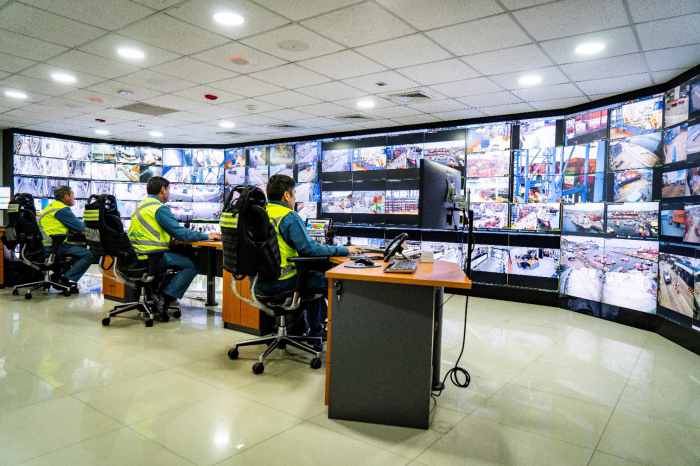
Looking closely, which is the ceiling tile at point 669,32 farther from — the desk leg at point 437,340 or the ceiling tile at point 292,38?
the desk leg at point 437,340

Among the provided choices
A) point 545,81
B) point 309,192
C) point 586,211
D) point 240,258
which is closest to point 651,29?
point 545,81

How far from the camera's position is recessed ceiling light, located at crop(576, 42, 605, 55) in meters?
3.76

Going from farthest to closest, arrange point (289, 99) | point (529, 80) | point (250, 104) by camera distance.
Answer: point (250, 104) < point (289, 99) < point (529, 80)

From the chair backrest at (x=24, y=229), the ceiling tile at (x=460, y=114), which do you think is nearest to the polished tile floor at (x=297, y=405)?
the chair backrest at (x=24, y=229)

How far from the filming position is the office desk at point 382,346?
7.57 feet

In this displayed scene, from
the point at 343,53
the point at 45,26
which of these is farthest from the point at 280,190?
the point at 45,26

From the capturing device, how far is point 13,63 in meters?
4.61

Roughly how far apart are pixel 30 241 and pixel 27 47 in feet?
8.93

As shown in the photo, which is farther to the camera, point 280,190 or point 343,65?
point 343,65

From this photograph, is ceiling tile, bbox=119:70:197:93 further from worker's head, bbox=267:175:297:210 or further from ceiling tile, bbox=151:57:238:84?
worker's head, bbox=267:175:297:210

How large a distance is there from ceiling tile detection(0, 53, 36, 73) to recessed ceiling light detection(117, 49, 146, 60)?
116cm

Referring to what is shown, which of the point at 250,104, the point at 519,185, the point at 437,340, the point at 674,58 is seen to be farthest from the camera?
the point at 519,185

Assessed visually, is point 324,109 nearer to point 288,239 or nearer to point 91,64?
point 91,64

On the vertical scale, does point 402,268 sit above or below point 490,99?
below
